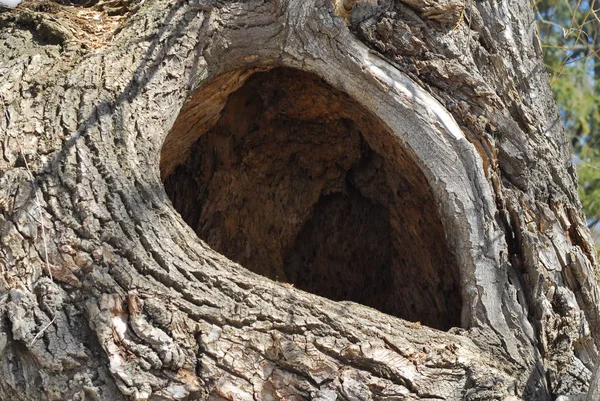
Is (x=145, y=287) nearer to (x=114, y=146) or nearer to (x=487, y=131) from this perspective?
(x=114, y=146)

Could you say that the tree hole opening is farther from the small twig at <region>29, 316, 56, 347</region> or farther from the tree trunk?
the small twig at <region>29, 316, 56, 347</region>

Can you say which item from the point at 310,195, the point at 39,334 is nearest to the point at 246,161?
the point at 310,195

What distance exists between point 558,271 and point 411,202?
938 millimetres

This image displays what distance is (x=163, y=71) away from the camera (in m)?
3.20

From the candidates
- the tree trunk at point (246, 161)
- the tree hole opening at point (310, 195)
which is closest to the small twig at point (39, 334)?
the tree trunk at point (246, 161)

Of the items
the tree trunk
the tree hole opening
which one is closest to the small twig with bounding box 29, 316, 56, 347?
the tree trunk

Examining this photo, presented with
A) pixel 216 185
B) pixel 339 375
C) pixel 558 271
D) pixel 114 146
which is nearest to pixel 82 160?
pixel 114 146

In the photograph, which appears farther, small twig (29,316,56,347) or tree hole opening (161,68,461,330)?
tree hole opening (161,68,461,330)

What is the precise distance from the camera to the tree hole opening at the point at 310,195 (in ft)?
12.3

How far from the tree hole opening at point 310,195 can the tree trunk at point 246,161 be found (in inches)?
0.7

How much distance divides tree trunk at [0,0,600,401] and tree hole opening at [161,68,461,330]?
19 mm

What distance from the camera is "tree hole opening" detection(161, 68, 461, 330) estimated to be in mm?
3738

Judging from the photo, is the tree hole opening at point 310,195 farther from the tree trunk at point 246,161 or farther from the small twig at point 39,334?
the small twig at point 39,334

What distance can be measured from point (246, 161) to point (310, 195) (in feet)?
1.54
